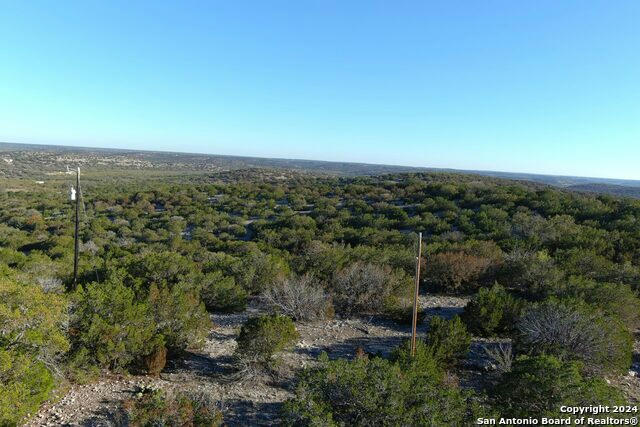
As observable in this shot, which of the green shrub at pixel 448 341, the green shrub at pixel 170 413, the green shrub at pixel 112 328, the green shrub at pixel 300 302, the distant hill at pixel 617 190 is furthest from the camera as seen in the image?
the distant hill at pixel 617 190

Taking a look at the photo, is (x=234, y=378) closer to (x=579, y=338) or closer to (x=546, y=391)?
(x=546, y=391)

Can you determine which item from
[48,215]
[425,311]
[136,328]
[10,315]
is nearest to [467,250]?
[425,311]

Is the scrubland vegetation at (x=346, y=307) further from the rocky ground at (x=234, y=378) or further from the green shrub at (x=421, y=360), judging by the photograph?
the rocky ground at (x=234, y=378)

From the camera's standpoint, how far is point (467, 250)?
14703mm

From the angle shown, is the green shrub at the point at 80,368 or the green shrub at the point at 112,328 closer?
the green shrub at the point at 80,368

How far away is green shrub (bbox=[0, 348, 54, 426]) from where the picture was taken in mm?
4551

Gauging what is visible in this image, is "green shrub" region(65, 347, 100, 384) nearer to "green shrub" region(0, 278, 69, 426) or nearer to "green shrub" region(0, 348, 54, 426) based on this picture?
"green shrub" region(0, 278, 69, 426)

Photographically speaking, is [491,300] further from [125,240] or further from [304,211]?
→ [304,211]

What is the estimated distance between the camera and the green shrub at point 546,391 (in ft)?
15.1

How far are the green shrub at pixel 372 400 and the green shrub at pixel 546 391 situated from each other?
549 mm

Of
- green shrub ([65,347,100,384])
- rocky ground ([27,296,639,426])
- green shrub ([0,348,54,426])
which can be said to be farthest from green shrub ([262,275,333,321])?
green shrub ([0,348,54,426])

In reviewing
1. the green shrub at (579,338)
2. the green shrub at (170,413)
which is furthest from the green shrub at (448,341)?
the green shrub at (170,413)

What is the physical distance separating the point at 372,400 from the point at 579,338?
15.3 feet

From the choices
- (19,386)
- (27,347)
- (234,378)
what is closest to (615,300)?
(234,378)
